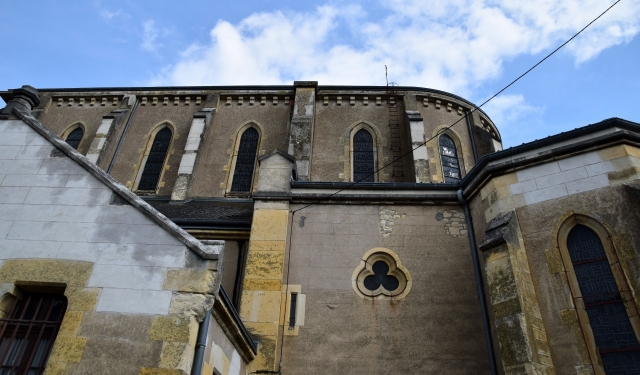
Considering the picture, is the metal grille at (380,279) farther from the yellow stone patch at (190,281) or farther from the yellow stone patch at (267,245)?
the yellow stone patch at (190,281)

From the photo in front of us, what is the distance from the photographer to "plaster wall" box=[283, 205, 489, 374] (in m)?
7.72

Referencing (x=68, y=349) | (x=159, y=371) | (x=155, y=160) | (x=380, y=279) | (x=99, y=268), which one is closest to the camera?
(x=159, y=371)

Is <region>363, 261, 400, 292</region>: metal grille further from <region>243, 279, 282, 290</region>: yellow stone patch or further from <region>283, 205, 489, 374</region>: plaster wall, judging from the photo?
<region>243, 279, 282, 290</region>: yellow stone patch

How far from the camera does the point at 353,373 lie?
763cm

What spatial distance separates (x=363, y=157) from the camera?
15.0 m

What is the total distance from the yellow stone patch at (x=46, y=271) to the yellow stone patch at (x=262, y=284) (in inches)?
126

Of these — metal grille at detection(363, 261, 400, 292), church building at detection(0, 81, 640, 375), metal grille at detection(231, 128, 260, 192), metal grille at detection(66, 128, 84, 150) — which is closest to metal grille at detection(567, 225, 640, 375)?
church building at detection(0, 81, 640, 375)

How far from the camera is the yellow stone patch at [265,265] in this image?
8.44 meters

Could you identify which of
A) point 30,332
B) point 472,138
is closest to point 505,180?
point 30,332

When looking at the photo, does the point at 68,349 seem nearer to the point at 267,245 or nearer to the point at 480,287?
the point at 267,245

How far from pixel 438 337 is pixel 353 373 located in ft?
5.04

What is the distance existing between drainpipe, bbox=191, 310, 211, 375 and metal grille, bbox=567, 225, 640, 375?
17.1 ft

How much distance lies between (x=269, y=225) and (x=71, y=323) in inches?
171

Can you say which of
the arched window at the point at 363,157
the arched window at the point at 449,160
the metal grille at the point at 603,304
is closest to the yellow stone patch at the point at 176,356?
the metal grille at the point at 603,304
